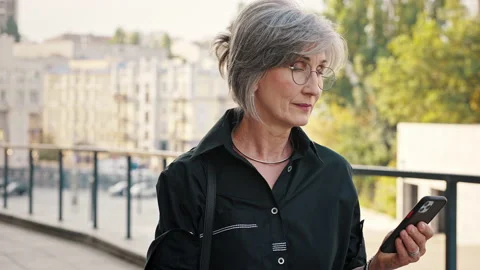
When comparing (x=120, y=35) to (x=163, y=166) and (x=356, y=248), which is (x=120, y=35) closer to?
(x=163, y=166)

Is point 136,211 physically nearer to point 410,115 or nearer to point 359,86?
point 410,115

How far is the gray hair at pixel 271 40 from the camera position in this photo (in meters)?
1.46

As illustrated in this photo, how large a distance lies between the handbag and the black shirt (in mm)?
15

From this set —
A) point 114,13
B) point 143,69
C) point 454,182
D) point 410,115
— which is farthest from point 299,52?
point 114,13

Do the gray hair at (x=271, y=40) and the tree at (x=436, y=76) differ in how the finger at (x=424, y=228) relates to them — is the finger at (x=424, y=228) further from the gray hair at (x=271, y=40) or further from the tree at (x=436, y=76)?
the tree at (x=436, y=76)

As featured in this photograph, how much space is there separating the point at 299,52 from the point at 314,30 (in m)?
0.05

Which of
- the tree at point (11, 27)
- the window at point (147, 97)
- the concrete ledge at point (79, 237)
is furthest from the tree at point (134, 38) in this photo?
the concrete ledge at point (79, 237)

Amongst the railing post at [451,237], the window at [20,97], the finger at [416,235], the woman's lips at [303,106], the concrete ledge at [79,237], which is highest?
the window at [20,97]

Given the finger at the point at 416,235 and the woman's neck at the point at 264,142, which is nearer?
the finger at the point at 416,235

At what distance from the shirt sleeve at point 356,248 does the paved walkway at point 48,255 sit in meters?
4.29

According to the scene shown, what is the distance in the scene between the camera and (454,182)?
348 cm

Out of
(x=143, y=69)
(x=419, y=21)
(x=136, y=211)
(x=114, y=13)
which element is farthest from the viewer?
(x=114, y=13)

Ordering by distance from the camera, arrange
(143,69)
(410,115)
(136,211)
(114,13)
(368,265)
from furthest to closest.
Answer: (114,13) < (143,69) < (410,115) < (136,211) < (368,265)

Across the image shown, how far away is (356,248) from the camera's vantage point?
1.60 m
